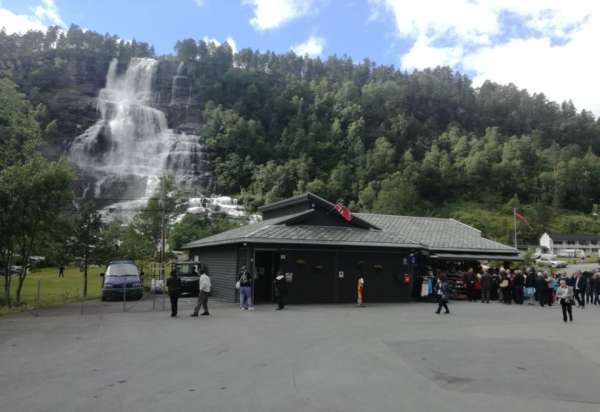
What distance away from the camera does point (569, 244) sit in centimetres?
9025

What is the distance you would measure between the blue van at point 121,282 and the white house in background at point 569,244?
8016 centimetres

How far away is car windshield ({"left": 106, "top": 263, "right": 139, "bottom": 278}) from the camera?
24734mm

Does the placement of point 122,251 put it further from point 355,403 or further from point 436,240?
point 355,403

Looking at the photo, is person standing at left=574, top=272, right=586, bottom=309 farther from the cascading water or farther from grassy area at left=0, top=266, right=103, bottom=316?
the cascading water

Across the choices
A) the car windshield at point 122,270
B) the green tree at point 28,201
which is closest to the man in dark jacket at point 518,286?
the car windshield at point 122,270

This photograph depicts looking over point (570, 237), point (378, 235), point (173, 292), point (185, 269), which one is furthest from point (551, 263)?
point (173, 292)

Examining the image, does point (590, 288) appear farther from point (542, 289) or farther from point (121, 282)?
point (121, 282)

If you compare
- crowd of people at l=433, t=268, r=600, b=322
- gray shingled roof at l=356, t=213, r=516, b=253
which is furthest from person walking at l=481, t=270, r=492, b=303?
gray shingled roof at l=356, t=213, r=516, b=253

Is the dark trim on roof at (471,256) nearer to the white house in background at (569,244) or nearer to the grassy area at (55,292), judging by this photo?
the grassy area at (55,292)

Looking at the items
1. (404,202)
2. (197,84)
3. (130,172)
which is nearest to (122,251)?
(404,202)

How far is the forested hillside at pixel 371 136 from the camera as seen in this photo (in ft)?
323

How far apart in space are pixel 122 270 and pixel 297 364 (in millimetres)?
17686

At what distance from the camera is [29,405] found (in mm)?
6711

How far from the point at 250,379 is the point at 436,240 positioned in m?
22.0
